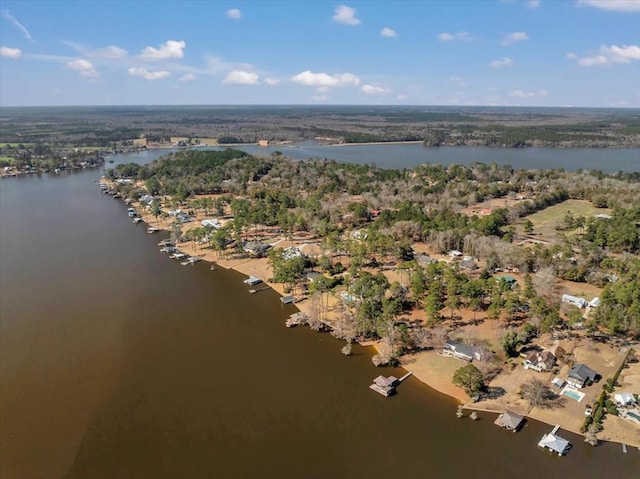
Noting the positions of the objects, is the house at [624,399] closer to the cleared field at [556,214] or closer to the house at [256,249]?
the cleared field at [556,214]

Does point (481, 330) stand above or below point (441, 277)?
below

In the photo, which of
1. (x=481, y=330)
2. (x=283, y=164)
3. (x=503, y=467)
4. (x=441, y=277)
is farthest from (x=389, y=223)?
(x=283, y=164)

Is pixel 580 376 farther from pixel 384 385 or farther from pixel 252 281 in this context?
pixel 252 281

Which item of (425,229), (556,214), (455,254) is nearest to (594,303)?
(455,254)

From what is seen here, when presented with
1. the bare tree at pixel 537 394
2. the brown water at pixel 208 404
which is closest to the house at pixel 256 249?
the brown water at pixel 208 404

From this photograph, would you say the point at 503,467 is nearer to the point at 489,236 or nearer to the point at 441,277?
the point at 441,277

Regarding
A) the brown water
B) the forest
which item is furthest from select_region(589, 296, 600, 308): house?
the brown water

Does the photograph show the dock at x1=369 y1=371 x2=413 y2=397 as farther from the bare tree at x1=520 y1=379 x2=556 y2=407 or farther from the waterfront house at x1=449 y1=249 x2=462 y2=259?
the waterfront house at x1=449 y1=249 x2=462 y2=259
